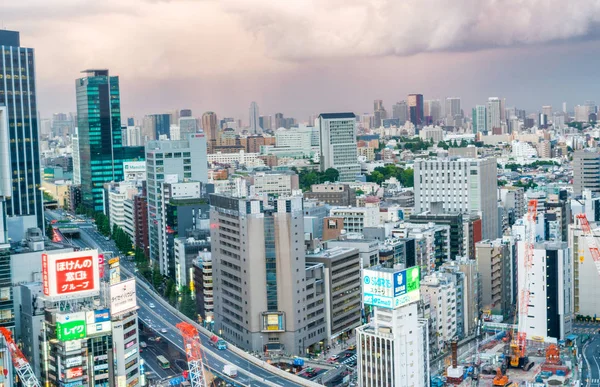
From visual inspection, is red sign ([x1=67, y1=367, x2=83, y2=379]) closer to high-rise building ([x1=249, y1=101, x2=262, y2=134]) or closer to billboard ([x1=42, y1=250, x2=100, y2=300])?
billboard ([x1=42, y1=250, x2=100, y2=300])

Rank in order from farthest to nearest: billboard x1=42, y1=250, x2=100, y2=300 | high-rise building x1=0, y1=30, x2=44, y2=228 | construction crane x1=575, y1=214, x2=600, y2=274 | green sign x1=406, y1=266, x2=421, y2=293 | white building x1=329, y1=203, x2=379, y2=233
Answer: high-rise building x1=0, y1=30, x2=44, y2=228, white building x1=329, y1=203, x2=379, y2=233, construction crane x1=575, y1=214, x2=600, y2=274, billboard x1=42, y1=250, x2=100, y2=300, green sign x1=406, y1=266, x2=421, y2=293

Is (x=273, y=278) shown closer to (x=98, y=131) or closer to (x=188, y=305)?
(x=188, y=305)

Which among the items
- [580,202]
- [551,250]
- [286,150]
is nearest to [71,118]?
[286,150]

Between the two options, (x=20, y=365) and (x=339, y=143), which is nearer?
(x=20, y=365)

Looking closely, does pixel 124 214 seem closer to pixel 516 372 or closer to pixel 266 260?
pixel 266 260

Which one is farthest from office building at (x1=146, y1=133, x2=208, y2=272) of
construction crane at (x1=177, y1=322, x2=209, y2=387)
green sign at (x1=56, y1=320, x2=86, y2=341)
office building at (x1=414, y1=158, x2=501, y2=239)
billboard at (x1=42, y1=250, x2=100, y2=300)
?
green sign at (x1=56, y1=320, x2=86, y2=341)

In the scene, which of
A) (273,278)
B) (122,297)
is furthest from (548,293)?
(122,297)

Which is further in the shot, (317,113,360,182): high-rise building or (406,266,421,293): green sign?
(317,113,360,182): high-rise building
